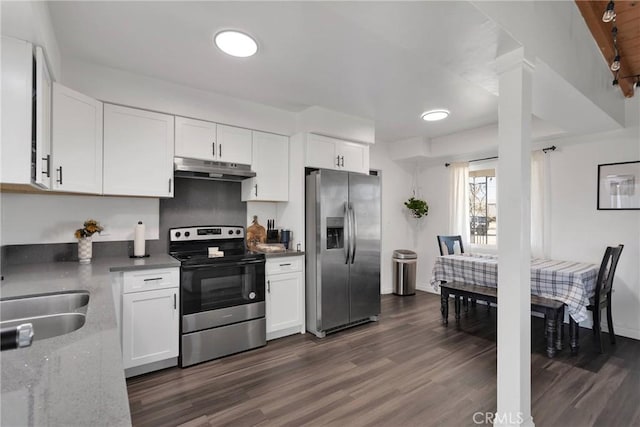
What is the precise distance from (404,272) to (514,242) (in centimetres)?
341

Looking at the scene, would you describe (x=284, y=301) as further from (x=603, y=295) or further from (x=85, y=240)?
(x=603, y=295)

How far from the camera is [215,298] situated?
2.85 metres

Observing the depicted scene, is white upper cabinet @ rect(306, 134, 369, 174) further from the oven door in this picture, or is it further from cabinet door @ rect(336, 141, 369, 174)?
the oven door

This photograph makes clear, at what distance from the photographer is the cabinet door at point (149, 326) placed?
2422 millimetres

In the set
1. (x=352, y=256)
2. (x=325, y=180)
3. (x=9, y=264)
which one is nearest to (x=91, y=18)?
(x=9, y=264)

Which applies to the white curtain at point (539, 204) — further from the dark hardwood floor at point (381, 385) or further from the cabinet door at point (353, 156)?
the cabinet door at point (353, 156)

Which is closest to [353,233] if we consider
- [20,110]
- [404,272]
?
[404,272]

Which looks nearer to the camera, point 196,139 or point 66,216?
point 66,216

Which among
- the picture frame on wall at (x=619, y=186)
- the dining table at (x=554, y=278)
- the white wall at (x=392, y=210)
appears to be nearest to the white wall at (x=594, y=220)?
the picture frame on wall at (x=619, y=186)

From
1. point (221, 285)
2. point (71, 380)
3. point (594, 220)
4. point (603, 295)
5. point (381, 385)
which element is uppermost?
point (594, 220)

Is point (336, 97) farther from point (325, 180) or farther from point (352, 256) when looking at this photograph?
point (352, 256)

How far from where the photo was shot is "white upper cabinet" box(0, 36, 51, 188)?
63.4 inches

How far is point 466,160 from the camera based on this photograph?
4.98 metres

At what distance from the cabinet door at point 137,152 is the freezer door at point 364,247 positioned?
1.96 meters
